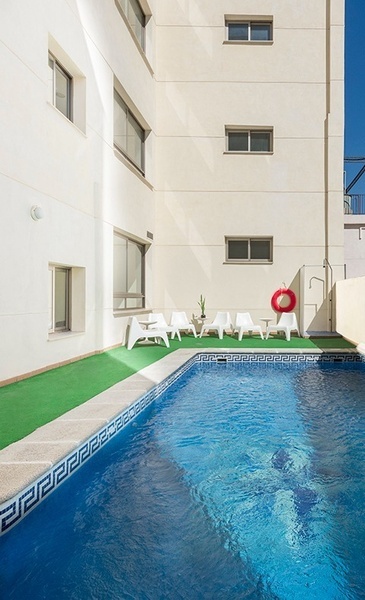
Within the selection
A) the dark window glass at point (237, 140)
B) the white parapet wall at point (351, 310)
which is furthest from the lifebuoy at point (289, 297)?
the dark window glass at point (237, 140)

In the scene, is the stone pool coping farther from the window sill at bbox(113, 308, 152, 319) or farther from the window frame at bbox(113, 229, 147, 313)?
the window frame at bbox(113, 229, 147, 313)

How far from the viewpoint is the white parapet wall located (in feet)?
26.8

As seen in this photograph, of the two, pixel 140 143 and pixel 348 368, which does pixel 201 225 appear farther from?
pixel 348 368

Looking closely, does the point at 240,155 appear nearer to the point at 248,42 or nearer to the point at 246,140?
the point at 246,140

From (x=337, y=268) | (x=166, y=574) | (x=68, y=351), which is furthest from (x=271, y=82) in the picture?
(x=166, y=574)

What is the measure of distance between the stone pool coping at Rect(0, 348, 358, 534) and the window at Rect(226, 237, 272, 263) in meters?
6.64

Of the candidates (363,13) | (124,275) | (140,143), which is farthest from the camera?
(363,13)

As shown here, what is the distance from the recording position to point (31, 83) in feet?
16.2

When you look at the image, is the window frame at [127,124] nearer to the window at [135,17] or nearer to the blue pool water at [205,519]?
the window at [135,17]

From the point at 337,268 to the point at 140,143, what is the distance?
5.82 meters

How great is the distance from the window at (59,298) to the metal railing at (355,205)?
1219cm

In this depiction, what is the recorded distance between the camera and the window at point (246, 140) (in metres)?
10.9

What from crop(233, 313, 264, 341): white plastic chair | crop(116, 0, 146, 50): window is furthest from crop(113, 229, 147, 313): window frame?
crop(116, 0, 146, 50): window

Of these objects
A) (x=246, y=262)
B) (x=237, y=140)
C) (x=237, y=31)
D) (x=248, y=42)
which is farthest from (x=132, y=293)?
(x=237, y=31)
